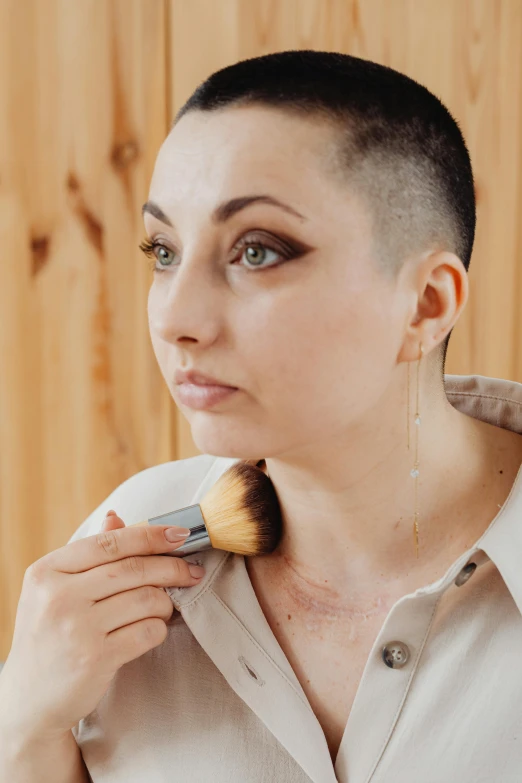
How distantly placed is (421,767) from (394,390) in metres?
0.34

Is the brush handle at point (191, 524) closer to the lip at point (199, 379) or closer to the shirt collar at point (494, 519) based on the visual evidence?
the shirt collar at point (494, 519)

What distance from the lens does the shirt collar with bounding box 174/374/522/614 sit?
2.70 ft

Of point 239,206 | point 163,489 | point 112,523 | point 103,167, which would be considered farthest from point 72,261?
point 239,206

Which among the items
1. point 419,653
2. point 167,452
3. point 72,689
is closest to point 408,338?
point 419,653

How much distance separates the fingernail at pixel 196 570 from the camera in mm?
935

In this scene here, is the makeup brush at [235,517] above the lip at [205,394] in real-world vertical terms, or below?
below

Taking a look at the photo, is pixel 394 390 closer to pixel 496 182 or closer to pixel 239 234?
pixel 239 234

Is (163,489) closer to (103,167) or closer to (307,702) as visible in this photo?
(307,702)

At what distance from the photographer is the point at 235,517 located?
917 mm

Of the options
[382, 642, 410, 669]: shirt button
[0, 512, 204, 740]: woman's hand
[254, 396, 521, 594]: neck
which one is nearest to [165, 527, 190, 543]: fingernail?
[0, 512, 204, 740]: woman's hand

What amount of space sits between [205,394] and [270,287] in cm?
11

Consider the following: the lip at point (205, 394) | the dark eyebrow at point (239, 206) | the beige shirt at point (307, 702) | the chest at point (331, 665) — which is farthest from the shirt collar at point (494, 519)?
the dark eyebrow at point (239, 206)

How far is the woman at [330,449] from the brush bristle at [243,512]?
22 millimetres

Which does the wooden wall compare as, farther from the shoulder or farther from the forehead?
the forehead
